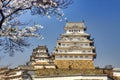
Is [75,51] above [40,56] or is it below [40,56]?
above

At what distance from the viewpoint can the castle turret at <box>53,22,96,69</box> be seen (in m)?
56.8

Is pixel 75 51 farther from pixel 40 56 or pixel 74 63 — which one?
pixel 40 56

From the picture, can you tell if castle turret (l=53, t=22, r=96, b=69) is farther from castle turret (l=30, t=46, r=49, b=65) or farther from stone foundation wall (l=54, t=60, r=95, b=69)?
castle turret (l=30, t=46, r=49, b=65)

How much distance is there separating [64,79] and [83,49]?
526 inches

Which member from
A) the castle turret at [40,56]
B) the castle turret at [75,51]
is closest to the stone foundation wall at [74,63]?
the castle turret at [75,51]

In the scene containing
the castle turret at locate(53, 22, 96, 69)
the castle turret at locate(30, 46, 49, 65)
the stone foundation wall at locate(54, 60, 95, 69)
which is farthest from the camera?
the castle turret at locate(30, 46, 49, 65)

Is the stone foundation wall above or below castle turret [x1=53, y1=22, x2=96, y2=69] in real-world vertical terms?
below

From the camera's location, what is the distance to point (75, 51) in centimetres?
5816

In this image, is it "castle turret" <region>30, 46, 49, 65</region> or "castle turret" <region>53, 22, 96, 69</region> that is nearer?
"castle turret" <region>53, 22, 96, 69</region>

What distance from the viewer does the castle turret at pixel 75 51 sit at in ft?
186

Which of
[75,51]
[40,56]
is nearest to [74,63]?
[75,51]

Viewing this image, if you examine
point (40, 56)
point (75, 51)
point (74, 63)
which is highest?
point (75, 51)

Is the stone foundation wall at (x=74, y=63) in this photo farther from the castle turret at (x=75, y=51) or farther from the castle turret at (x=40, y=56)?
the castle turret at (x=40, y=56)

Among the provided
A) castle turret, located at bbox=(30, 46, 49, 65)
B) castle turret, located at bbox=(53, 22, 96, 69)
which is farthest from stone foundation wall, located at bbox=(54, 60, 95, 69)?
castle turret, located at bbox=(30, 46, 49, 65)
